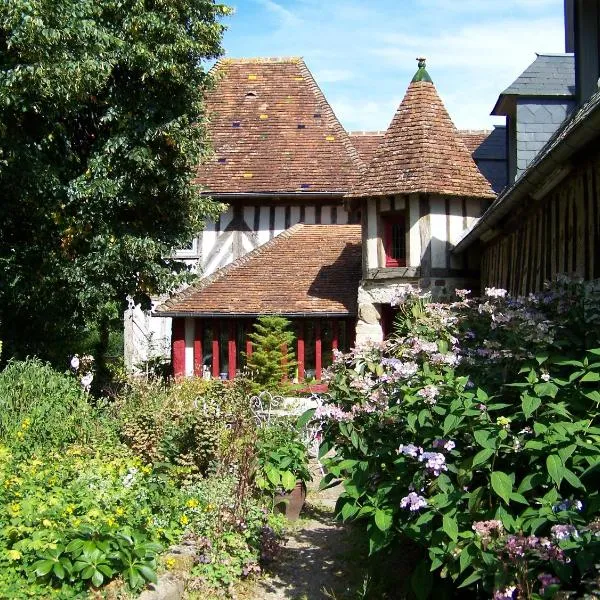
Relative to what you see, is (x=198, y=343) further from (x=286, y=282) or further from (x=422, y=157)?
(x=422, y=157)

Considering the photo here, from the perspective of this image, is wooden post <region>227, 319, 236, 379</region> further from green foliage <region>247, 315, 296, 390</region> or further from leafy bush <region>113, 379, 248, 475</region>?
leafy bush <region>113, 379, 248, 475</region>

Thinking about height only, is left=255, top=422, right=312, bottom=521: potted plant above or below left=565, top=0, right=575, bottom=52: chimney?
below

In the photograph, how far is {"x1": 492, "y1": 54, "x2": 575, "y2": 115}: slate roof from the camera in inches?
384

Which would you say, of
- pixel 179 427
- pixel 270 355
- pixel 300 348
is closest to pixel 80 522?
pixel 179 427

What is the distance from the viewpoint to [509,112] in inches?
420

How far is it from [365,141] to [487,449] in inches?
665

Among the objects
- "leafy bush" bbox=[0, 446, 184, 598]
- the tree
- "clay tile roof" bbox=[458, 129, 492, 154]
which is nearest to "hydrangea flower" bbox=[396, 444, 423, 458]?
"leafy bush" bbox=[0, 446, 184, 598]

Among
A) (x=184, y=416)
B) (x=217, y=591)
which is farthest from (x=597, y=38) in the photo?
(x=217, y=591)

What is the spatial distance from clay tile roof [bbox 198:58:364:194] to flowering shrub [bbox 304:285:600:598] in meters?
12.1

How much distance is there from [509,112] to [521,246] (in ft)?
9.19

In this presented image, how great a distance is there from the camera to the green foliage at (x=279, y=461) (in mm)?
6191

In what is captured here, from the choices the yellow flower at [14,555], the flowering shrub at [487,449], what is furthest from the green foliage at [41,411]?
the flowering shrub at [487,449]

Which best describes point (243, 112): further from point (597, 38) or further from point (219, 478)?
point (219, 478)

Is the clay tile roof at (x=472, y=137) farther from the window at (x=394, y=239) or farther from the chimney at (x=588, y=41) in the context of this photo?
the chimney at (x=588, y=41)
